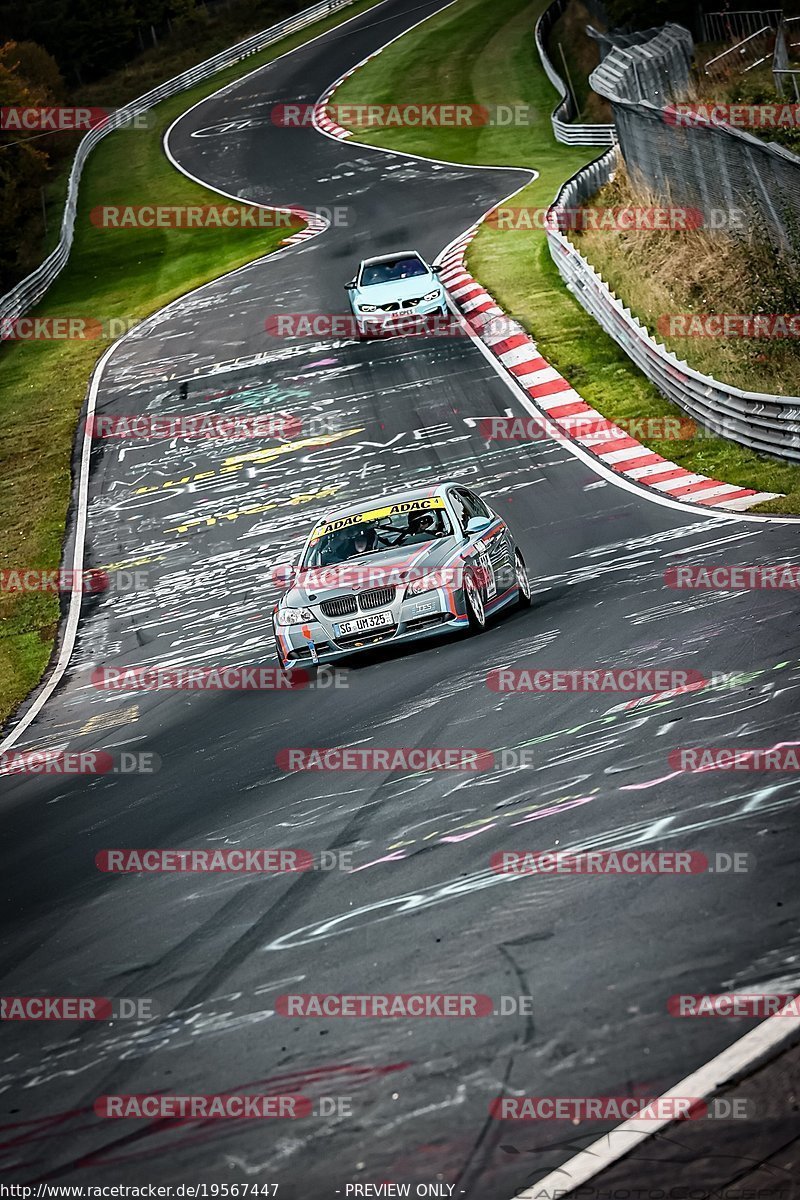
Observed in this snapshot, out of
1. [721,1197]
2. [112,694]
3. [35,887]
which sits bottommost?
[112,694]

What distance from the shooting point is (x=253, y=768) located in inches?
403

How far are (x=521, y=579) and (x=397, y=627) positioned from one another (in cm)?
170

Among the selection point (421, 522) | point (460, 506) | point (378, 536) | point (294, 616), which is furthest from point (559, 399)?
point (294, 616)

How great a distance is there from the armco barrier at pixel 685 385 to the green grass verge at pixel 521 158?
0.69 feet

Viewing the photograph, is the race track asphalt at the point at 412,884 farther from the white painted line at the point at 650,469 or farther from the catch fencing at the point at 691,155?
the catch fencing at the point at 691,155

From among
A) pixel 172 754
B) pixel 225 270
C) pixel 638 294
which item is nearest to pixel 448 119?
pixel 225 270

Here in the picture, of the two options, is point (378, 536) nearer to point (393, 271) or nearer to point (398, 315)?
point (398, 315)

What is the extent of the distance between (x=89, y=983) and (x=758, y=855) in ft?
10.7

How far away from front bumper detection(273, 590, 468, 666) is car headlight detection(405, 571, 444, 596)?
4 cm

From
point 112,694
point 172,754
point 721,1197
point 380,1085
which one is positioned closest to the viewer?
point 721,1197

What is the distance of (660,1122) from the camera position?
193 inches

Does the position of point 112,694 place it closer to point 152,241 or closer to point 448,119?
point 152,241

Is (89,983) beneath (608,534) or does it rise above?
above

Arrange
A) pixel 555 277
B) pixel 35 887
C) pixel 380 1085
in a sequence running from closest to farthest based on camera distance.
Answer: pixel 380 1085, pixel 35 887, pixel 555 277
